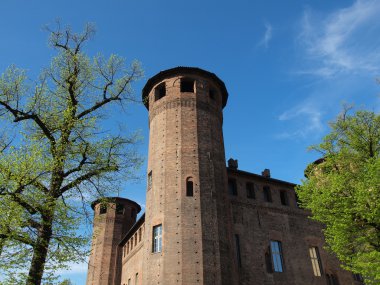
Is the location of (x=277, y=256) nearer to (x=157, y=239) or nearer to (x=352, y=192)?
(x=352, y=192)

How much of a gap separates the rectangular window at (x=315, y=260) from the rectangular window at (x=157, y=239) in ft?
33.5

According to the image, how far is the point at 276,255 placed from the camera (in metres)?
19.5

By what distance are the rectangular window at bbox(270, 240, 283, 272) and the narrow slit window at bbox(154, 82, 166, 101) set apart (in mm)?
10850

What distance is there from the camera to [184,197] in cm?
1655

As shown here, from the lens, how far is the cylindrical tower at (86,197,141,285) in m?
28.8

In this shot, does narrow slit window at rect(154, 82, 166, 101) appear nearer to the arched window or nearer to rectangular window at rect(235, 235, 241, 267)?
the arched window

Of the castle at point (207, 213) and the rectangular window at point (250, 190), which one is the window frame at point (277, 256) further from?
the rectangular window at point (250, 190)

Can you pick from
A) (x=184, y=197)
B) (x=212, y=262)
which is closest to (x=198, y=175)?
(x=184, y=197)

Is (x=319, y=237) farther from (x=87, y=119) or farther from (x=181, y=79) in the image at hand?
(x=87, y=119)

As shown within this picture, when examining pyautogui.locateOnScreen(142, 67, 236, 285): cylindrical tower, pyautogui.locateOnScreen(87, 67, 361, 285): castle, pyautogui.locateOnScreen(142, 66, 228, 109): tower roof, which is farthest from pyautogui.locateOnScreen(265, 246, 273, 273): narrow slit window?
pyautogui.locateOnScreen(142, 66, 228, 109): tower roof

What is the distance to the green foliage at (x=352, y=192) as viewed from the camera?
547 inches

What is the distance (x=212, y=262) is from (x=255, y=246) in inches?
187

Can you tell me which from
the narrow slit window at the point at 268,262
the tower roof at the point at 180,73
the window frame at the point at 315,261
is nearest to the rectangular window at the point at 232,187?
the narrow slit window at the point at 268,262

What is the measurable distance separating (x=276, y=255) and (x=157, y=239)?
7452mm
